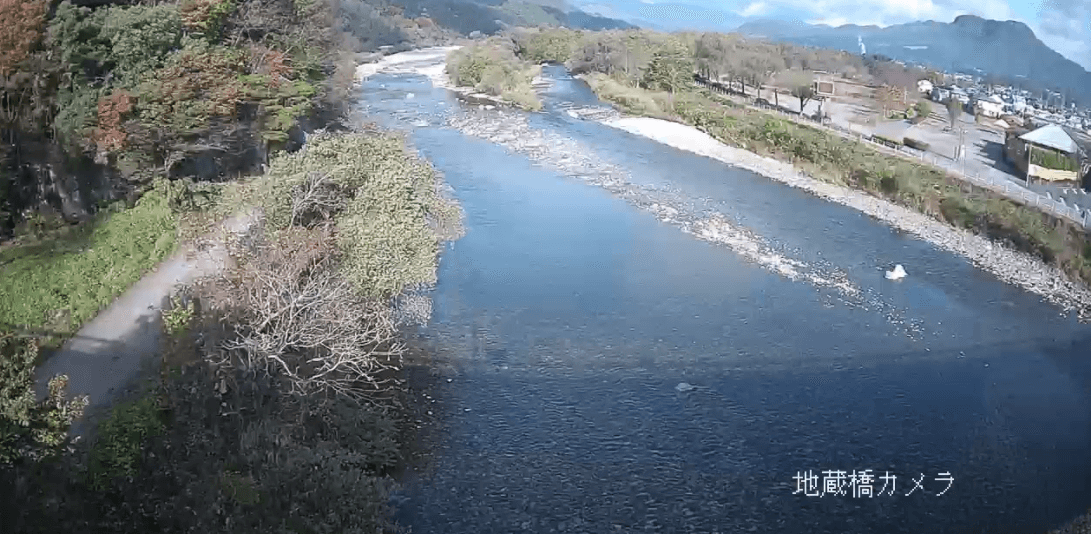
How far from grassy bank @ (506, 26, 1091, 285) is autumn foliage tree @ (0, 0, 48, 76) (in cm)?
1793

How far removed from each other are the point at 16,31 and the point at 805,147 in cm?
1985

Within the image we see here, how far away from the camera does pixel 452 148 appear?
25.7 metres

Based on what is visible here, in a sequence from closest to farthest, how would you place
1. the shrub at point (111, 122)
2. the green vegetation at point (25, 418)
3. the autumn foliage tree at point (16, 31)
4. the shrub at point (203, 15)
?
1. the green vegetation at point (25, 418)
2. the autumn foliage tree at point (16, 31)
3. the shrub at point (111, 122)
4. the shrub at point (203, 15)

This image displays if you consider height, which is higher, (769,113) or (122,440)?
(122,440)

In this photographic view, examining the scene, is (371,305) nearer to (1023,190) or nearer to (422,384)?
(422,384)

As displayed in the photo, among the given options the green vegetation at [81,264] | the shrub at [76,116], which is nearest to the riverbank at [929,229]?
the green vegetation at [81,264]

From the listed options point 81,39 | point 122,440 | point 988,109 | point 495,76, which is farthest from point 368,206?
point 495,76

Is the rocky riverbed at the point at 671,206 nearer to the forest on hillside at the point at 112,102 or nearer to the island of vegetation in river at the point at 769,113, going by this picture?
the island of vegetation in river at the point at 769,113

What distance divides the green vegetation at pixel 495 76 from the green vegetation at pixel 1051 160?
59.7 feet

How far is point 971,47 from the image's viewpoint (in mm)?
56000

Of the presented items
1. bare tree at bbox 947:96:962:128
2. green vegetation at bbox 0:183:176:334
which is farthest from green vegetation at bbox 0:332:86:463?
bare tree at bbox 947:96:962:128

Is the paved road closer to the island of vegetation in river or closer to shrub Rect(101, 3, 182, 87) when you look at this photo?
shrub Rect(101, 3, 182, 87)

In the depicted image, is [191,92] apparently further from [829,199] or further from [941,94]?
[941,94]

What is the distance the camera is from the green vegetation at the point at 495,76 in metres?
36.1
